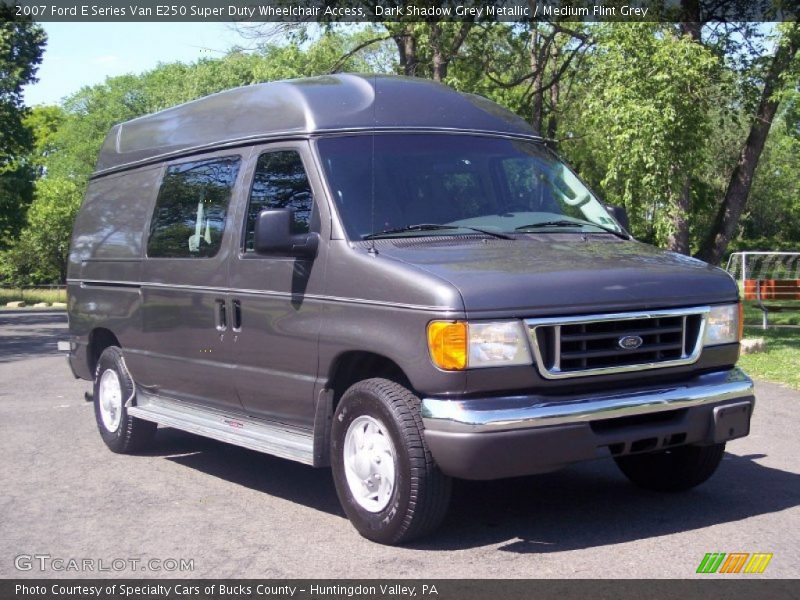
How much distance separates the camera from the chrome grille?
5496 mm

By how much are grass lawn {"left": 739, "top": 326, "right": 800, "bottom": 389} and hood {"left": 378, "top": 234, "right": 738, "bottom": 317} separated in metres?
Answer: 6.23

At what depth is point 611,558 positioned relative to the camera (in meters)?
5.40

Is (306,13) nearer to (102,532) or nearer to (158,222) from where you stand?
(158,222)

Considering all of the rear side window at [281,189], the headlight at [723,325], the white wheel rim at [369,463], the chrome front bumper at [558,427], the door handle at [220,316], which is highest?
the rear side window at [281,189]

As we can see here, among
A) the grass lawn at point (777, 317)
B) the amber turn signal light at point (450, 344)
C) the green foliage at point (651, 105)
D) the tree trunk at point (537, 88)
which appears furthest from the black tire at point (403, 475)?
the tree trunk at point (537, 88)

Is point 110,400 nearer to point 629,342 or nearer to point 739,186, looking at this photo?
point 629,342

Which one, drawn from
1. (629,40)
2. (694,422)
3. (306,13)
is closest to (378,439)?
(694,422)

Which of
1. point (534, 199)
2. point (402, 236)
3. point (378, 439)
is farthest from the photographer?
point (534, 199)

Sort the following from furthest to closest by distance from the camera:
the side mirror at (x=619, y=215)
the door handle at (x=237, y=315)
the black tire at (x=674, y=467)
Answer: the side mirror at (x=619, y=215)
the door handle at (x=237, y=315)
the black tire at (x=674, y=467)

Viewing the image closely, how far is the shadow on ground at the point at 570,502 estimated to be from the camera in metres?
5.88

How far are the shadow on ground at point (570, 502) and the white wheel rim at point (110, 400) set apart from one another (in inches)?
38.3

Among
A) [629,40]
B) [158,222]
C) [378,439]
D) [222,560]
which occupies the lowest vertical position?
[222,560]

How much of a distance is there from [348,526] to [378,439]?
754mm
